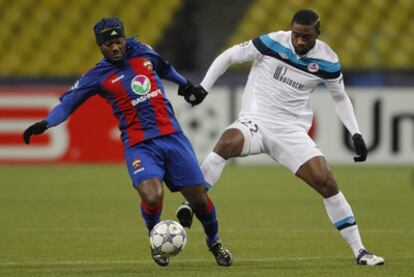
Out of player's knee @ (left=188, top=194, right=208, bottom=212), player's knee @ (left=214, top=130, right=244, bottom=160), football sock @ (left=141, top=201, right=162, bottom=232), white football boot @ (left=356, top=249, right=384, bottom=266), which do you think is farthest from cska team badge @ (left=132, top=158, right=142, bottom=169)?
white football boot @ (left=356, top=249, right=384, bottom=266)

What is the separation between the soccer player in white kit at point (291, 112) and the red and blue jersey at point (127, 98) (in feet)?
2.09

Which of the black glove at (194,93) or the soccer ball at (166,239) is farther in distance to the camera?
the black glove at (194,93)

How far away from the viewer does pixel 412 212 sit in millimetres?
12914

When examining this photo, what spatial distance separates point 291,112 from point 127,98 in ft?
5.06

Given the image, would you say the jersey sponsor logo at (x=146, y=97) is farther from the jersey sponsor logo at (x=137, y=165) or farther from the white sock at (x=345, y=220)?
the white sock at (x=345, y=220)

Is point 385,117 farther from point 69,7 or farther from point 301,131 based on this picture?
point 301,131

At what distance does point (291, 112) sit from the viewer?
8984mm

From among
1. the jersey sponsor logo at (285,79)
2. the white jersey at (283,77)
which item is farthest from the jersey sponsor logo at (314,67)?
Answer: the jersey sponsor logo at (285,79)

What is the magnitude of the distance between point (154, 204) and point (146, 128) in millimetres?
613

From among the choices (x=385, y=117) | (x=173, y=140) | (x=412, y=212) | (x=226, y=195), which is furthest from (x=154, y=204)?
(x=385, y=117)

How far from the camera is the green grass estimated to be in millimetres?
8305

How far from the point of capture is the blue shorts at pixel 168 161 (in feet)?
26.8

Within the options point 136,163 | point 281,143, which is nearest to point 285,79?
point 281,143

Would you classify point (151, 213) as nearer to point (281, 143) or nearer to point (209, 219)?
point (209, 219)
